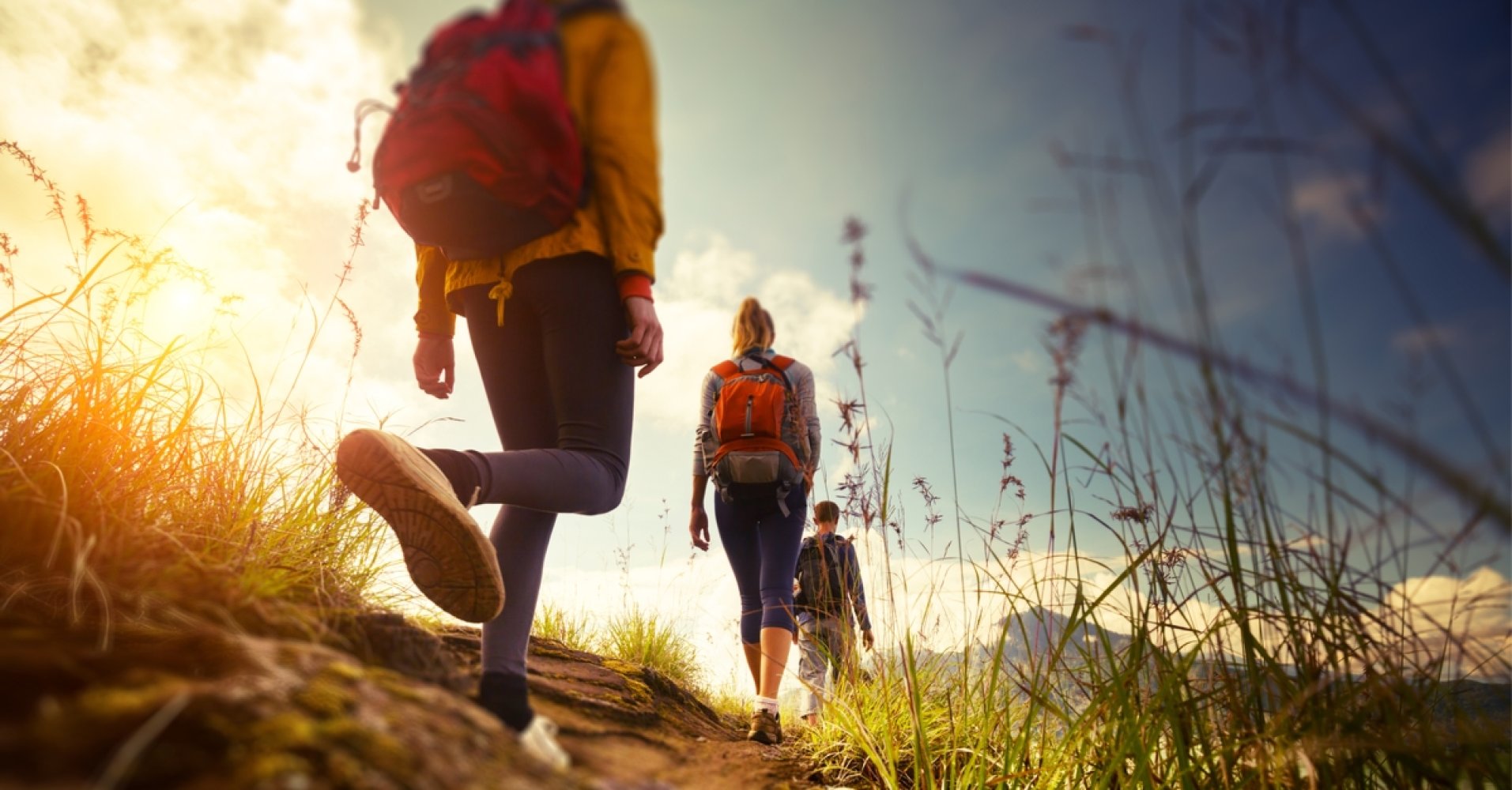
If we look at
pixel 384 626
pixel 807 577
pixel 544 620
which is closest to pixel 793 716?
pixel 807 577

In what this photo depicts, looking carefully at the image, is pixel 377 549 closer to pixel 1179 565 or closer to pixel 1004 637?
pixel 1004 637

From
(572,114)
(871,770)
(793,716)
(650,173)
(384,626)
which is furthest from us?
(793,716)

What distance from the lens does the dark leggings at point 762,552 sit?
321 cm

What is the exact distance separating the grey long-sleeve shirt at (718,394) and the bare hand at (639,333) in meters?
1.90

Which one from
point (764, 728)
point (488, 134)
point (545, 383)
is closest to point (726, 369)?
point (764, 728)

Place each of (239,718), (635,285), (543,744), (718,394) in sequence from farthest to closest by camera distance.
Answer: (718,394) < (635,285) < (543,744) < (239,718)

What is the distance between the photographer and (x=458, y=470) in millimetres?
1370

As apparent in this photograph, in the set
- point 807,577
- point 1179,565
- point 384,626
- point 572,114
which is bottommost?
point 384,626

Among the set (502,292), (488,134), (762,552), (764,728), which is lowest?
(764,728)

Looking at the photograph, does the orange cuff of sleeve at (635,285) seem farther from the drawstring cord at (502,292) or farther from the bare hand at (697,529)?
the bare hand at (697,529)

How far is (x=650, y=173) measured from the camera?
1583mm

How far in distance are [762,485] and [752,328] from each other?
3.48 feet

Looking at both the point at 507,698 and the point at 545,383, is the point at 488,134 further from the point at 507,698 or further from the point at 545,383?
the point at 507,698

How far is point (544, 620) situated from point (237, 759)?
186 inches
